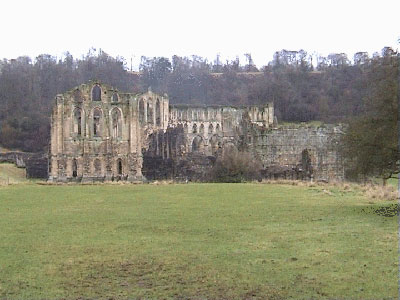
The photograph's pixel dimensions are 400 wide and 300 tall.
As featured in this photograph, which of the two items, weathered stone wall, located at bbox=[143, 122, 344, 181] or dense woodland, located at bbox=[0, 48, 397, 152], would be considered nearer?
weathered stone wall, located at bbox=[143, 122, 344, 181]

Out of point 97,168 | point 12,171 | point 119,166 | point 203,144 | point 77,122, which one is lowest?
point 12,171

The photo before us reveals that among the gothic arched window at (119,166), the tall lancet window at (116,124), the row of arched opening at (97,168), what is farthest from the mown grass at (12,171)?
the tall lancet window at (116,124)

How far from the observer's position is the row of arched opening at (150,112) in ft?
246

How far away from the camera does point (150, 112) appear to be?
76688 millimetres

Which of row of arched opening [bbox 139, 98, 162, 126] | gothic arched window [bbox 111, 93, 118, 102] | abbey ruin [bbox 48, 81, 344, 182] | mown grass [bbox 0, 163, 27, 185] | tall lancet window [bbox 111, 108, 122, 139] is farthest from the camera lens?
row of arched opening [bbox 139, 98, 162, 126]

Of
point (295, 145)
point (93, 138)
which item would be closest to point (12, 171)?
point (93, 138)

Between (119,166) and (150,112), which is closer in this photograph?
(119,166)

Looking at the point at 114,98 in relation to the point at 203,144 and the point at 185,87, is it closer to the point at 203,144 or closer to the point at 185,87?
the point at 203,144

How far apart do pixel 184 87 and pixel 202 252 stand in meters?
109

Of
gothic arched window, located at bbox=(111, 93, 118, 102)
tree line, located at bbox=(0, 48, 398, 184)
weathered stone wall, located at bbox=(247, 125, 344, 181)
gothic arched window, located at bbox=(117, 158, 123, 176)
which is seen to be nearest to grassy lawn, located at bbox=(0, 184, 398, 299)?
gothic arched window, located at bbox=(117, 158, 123, 176)

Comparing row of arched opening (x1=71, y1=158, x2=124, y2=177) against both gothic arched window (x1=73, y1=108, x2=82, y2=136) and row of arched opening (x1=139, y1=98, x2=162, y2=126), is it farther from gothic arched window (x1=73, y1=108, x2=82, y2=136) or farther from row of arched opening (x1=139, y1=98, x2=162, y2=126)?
row of arched opening (x1=139, y1=98, x2=162, y2=126)

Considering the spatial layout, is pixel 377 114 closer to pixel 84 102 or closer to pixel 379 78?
pixel 379 78

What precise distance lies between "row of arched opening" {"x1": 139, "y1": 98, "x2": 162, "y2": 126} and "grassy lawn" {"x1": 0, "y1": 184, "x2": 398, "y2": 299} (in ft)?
172

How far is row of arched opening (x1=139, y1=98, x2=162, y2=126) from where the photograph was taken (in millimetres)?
74938
